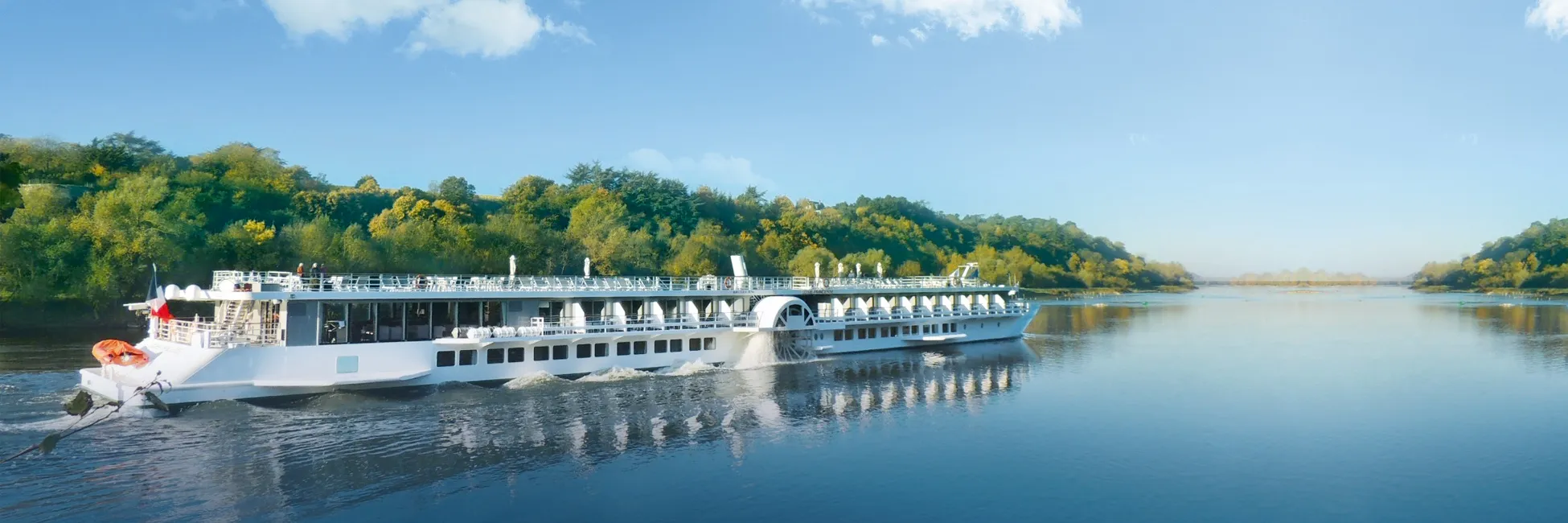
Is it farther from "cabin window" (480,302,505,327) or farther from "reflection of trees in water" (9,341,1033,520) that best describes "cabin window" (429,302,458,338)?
"reflection of trees in water" (9,341,1033,520)

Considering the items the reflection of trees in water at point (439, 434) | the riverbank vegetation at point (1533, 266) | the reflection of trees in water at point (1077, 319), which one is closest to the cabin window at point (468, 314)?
the reflection of trees in water at point (439, 434)

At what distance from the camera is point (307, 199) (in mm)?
93812

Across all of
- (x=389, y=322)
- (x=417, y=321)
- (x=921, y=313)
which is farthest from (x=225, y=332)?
(x=921, y=313)

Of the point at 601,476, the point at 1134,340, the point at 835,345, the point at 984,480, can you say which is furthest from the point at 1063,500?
the point at 1134,340

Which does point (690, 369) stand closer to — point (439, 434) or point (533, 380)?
point (533, 380)

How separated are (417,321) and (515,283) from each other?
22.2ft

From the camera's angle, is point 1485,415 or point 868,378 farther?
point 868,378

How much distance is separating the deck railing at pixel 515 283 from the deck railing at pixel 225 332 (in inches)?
63.2

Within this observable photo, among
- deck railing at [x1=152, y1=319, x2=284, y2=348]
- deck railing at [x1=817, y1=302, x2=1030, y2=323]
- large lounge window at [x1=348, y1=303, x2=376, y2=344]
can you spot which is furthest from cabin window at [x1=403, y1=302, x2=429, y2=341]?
deck railing at [x1=817, y1=302, x2=1030, y2=323]

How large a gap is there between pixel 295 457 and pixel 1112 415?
97.4 feet

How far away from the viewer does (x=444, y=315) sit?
39969mm

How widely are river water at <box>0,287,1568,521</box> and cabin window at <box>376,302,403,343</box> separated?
3268mm

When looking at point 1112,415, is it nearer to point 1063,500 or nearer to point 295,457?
point 1063,500

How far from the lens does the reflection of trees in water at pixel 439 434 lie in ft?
77.7
